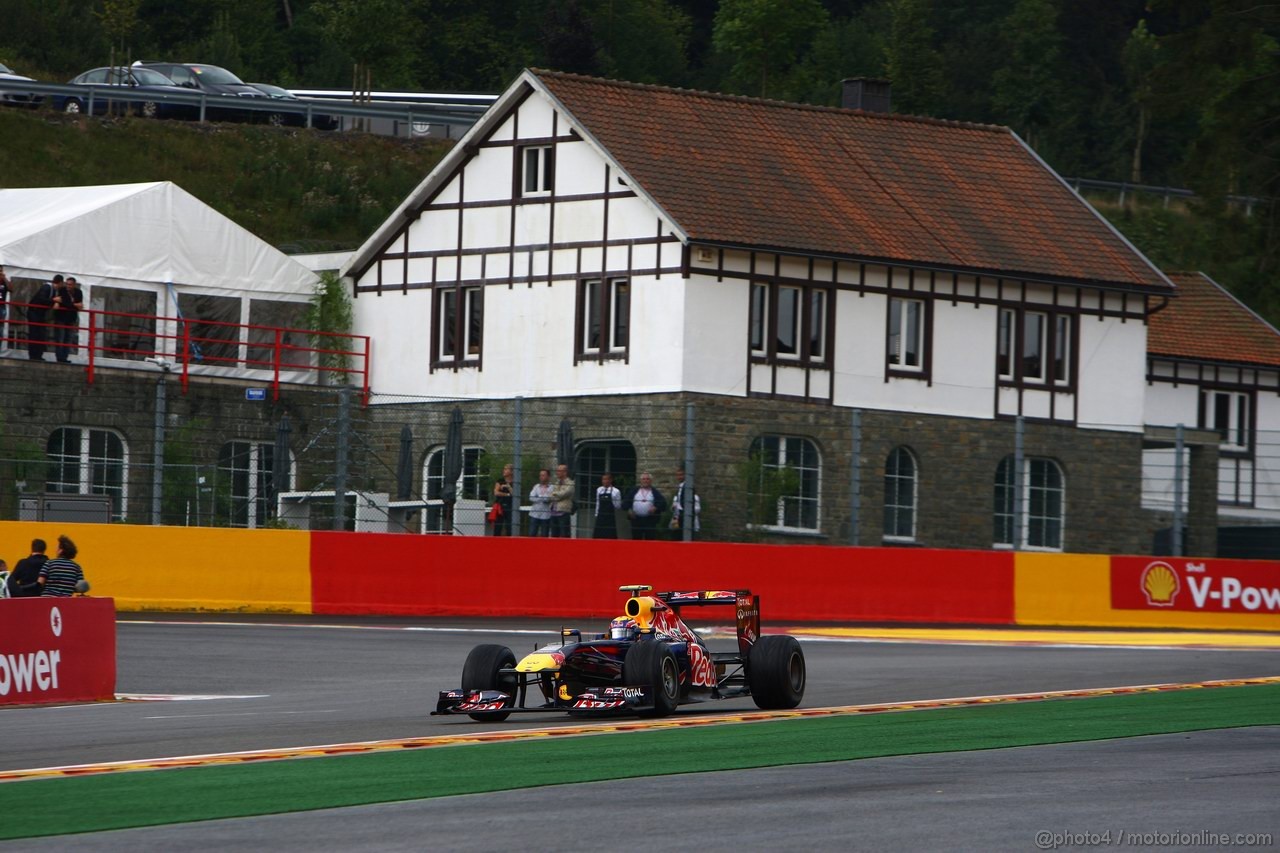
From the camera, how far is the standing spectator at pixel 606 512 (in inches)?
1196

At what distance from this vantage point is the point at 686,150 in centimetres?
4034

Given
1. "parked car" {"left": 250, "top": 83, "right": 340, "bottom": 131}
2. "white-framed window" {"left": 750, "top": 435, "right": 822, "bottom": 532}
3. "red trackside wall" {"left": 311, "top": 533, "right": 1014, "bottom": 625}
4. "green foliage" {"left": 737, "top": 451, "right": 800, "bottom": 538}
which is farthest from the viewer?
"parked car" {"left": 250, "top": 83, "right": 340, "bottom": 131}

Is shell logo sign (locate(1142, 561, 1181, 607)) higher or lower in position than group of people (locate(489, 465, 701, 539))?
lower

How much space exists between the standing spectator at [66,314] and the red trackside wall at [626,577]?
984 centimetres

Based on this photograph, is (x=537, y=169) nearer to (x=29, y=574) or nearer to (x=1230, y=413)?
(x=29, y=574)

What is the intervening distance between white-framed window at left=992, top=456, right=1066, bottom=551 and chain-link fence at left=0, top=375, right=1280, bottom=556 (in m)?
0.07

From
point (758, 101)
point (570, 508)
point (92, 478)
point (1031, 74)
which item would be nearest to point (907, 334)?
point (758, 101)

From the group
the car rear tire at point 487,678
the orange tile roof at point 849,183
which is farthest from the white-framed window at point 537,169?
the car rear tire at point 487,678

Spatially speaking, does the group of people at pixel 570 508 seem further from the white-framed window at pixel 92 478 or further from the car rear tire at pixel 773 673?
the car rear tire at pixel 773 673

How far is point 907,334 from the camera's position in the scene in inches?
1608

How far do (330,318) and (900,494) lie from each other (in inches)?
468

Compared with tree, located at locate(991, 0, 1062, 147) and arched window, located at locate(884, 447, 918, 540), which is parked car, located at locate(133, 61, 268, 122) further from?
tree, located at locate(991, 0, 1062, 147)

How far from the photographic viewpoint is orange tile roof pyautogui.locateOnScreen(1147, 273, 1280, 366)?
51.8 meters

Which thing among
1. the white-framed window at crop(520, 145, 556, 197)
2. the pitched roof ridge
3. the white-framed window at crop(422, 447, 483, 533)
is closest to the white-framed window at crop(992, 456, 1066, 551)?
the pitched roof ridge
